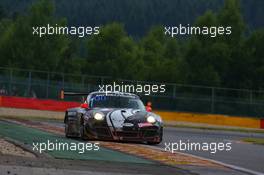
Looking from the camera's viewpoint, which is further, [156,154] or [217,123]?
[217,123]

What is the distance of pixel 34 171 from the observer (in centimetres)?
1154

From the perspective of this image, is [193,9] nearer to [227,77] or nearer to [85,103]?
[227,77]

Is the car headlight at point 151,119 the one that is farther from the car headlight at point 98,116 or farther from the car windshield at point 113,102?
the car headlight at point 98,116

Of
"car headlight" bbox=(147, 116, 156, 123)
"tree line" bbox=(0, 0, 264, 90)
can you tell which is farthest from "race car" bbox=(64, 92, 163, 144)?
"tree line" bbox=(0, 0, 264, 90)

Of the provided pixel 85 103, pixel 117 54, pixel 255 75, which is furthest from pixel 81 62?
pixel 85 103

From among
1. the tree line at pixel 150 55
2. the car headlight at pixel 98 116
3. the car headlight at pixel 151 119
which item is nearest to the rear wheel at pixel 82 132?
the car headlight at pixel 98 116

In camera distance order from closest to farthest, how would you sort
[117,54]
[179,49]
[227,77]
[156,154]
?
[156,154] < [117,54] < [227,77] < [179,49]

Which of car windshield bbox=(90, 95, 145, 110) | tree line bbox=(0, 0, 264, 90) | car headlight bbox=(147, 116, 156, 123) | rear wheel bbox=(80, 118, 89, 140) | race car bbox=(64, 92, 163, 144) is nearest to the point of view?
race car bbox=(64, 92, 163, 144)

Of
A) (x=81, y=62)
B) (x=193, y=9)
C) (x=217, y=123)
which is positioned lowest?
(x=217, y=123)

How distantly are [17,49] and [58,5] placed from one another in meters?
62.3

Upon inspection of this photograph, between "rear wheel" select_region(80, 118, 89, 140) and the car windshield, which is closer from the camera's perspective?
"rear wheel" select_region(80, 118, 89, 140)

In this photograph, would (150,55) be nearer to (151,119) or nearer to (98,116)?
(151,119)

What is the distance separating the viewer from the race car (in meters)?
18.5

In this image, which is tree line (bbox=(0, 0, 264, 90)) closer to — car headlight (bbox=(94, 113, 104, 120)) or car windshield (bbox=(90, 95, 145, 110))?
car windshield (bbox=(90, 95, 145, 110))
